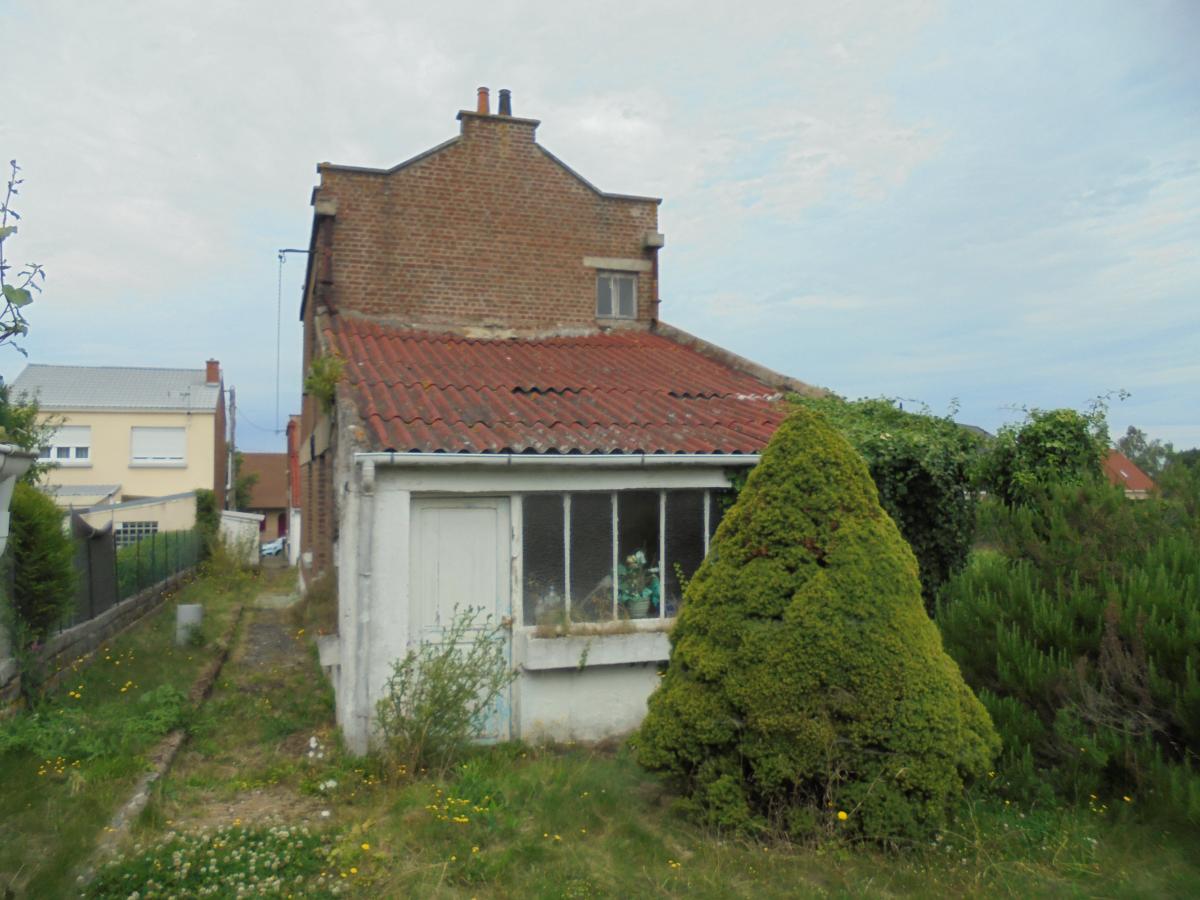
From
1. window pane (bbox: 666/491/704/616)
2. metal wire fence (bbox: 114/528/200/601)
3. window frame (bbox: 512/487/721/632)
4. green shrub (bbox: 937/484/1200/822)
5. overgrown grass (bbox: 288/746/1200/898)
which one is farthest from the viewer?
metal wire fence (bbox: 114/528/200/601)

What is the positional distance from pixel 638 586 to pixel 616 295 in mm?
6588

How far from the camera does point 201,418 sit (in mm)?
35812

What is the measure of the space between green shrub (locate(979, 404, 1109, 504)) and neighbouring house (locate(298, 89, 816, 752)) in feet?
7.75

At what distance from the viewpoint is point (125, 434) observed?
34969 mm

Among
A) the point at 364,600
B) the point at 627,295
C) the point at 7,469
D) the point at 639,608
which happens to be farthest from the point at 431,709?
the point at 627,295

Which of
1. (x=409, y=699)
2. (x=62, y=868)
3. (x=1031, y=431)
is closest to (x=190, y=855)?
(x=62, y=868)

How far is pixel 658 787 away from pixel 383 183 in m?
9.43

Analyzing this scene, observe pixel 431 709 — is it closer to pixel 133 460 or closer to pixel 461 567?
pixel 461 567

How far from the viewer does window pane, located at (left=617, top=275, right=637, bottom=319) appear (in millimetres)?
14031

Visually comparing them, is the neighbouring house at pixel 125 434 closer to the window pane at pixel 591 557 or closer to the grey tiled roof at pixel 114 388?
the grey tiled roof at pixel 114 388

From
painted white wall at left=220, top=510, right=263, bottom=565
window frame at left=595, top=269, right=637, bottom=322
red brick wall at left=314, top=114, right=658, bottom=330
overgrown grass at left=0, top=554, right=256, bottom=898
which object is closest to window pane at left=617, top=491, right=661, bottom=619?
overgrown grass at left=0, top=554, right=256, bottom=898

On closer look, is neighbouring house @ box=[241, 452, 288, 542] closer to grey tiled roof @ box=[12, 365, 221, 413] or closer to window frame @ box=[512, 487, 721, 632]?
grey tiled roof @ box=[12, 365, 221, 413]

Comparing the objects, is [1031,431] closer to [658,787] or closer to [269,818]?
[658,787]

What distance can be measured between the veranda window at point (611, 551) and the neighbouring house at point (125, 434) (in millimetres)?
29803
